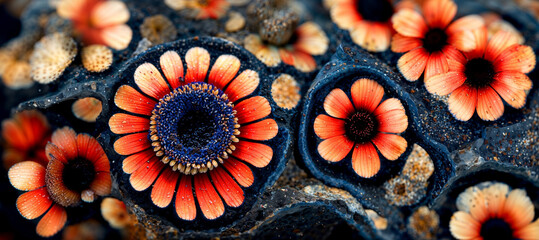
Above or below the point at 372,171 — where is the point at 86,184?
below

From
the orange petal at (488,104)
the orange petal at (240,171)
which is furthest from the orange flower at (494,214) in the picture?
the orange petal at (240,171)

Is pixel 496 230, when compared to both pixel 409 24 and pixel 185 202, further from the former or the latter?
pixel 185 202

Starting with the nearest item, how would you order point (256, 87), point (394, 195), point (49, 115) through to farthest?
point (256, 87) < point (394, 195) < point (49, 115)

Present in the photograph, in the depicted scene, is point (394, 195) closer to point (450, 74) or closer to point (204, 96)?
point (450, 74)

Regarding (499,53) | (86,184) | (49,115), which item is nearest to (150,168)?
(86,184)

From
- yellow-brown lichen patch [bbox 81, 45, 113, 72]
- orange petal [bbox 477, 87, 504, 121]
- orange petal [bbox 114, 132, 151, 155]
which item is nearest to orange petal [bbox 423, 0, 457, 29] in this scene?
Answer: orange petal [bbox 477, 87, 504, 121]

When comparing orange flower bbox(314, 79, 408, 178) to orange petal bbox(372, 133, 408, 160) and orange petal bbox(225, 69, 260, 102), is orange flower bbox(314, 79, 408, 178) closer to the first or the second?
orange petal bbox(372, 133, 408, 160)

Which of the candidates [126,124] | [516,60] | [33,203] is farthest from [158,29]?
[516,60]
